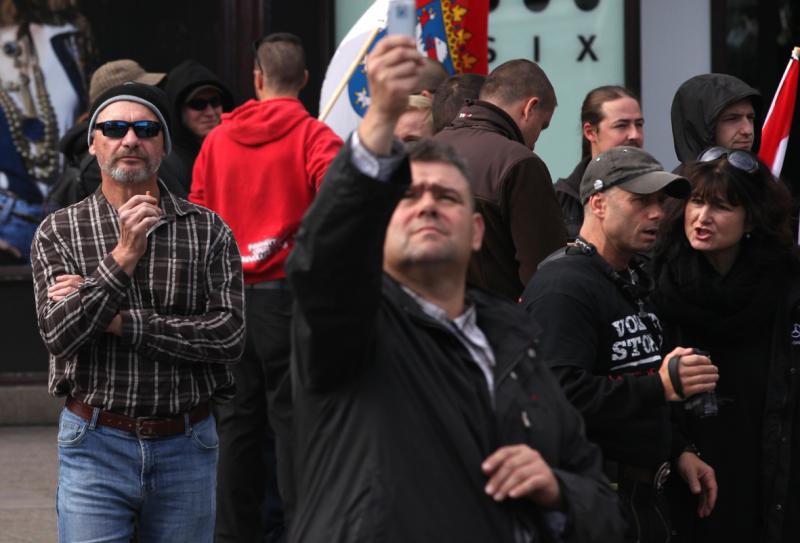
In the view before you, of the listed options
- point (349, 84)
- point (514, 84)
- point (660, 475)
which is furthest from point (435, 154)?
point (349, 84)

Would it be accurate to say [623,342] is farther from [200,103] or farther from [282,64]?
[200,103]

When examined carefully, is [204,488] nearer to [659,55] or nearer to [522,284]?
[522,284]

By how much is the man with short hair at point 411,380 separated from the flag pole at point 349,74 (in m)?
4.06

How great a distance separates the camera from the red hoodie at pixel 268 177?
21.4 feet

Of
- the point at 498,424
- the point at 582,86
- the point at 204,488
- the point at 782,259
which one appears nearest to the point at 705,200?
the point at 782,259

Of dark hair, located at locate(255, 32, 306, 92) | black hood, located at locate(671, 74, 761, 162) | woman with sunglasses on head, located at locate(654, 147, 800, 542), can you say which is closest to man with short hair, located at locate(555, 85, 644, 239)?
black hood, located at locate(671, 74, 761, 162)

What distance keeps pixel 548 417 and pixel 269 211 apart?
3.45 metres

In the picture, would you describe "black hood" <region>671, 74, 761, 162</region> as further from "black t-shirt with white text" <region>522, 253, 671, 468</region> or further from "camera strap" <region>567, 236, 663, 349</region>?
"black t-shirt with white text" <region>522, 253, 671, 468</region>

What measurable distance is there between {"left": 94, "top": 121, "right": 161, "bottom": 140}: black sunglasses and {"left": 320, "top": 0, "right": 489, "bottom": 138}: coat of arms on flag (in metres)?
2.59

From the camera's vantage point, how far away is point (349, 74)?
289 inches

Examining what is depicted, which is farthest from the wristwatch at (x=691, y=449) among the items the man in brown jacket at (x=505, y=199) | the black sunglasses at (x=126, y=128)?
the black sunglasses at (x=126, y=128)

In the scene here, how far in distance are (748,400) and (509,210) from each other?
1177 mm

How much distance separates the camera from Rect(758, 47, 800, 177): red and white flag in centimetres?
757

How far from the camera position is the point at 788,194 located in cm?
544
